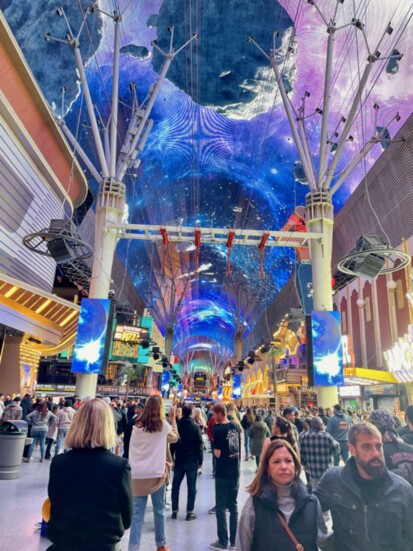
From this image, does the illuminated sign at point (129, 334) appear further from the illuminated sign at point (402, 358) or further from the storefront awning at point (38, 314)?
the illuminated sign at point (402, 358)

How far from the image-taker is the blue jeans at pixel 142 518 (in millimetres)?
4191

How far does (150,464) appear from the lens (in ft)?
14.4

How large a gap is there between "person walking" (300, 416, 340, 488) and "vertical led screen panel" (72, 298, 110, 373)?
7984 mm

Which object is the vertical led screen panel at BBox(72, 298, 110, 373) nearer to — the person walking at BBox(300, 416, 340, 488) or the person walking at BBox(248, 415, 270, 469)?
the person walking at BBox(248, 415, 270, 469)

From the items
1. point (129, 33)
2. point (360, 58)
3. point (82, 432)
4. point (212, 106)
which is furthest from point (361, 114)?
point (82, 432)

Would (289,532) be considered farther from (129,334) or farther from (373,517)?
(129,334)

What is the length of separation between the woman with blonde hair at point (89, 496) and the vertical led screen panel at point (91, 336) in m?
10.5

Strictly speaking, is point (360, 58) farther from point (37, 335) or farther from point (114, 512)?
point (114, 512)

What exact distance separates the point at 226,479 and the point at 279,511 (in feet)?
9.92

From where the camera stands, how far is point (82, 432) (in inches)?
94.4

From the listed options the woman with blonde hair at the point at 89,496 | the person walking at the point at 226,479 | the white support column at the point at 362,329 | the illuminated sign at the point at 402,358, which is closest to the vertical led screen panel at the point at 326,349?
the illuminated sign at the point at 402,358

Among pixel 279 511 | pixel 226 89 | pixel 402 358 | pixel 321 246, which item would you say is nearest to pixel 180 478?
pixel 279 511

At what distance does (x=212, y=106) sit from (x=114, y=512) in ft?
97.6

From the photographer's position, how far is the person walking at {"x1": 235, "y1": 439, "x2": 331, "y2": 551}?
2.14 m
